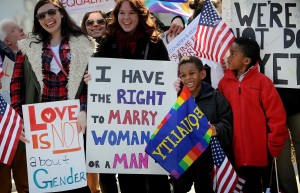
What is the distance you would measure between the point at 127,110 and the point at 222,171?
949mm

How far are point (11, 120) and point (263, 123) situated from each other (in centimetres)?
213

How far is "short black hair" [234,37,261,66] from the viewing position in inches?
239

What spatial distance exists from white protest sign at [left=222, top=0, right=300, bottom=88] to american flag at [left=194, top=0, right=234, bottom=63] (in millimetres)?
168

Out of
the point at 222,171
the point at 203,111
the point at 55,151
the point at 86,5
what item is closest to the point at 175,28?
the point at 86,5

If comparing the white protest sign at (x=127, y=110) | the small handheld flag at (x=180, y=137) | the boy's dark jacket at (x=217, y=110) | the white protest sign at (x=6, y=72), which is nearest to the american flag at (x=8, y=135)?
the white protest sign at (x=127, y=110)

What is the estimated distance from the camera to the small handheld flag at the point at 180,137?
567cm

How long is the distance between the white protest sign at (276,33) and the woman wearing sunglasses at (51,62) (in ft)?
4.81

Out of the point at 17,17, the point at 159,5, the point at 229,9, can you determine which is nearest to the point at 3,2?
the point at 17,17

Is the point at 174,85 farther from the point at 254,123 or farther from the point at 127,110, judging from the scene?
the point at 254,123

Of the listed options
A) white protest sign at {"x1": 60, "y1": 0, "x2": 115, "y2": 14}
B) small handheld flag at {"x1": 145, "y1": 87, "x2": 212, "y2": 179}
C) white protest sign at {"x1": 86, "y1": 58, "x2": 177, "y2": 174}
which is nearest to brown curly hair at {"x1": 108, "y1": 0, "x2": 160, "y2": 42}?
white protest sign at {"x1": 86, "y1": 58, "x2": 177, "y2": 174}

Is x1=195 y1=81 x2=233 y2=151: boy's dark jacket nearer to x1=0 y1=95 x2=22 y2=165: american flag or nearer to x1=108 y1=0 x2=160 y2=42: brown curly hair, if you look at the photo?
x1=108 y1=0 x2=160 y2=42: brown curly hair

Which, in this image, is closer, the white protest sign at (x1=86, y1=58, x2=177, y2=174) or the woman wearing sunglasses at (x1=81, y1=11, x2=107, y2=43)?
the white protest sign at (x1=86, y1=58, x2=177, y2=174)

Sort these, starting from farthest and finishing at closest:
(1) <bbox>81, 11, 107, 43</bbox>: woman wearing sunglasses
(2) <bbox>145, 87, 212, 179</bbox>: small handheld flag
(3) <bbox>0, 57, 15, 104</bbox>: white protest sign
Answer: (1) <bbox>81, 11, 107, 43</bbox>: woman wearing sunglasses
(3) <bbox>0, 57, 15, 104</bbox>: white protest sign
(2) <bbox>145, 87, 212, 179</bbox>: small handheld flag

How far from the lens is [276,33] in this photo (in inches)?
242
